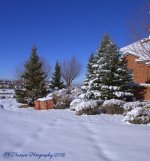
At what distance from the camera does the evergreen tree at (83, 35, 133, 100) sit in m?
23.7

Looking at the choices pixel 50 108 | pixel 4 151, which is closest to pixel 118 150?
pixel 4 151

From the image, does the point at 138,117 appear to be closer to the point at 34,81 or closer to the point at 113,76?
the point at 113,76

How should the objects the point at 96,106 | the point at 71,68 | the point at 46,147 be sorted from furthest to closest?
the point at 71,68
the point at 96,106
the point at 46,147

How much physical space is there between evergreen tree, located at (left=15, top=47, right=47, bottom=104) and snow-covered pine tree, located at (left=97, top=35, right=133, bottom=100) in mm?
7955

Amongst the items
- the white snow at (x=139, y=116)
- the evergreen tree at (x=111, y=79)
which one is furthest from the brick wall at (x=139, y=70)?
the white snow at (x=139, y=116)

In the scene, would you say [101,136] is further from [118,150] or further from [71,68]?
[71,68]

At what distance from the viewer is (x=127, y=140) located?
8.55 metres

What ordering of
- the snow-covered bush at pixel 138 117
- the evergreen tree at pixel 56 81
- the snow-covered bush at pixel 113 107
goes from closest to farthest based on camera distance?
the snow-covered bush at pixel 138 117
the snow-covered bush at pixel 113 107
the evergreen tree at pixel 56 81

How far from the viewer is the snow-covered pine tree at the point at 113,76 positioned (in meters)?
23.7

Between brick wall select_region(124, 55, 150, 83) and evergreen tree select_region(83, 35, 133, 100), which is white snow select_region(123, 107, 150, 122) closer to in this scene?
evergreen tree select_region(83, 35, 133, 100)

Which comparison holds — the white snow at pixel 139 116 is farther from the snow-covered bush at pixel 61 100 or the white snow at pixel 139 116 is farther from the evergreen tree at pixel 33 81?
the evergreen tree at pixel 33 81

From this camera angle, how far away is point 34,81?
3100cm

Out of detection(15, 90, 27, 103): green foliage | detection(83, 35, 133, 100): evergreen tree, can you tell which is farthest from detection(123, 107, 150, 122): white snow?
detection(15, 90, 27, 103): green foliage

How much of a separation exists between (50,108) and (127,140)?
14.9 metres
